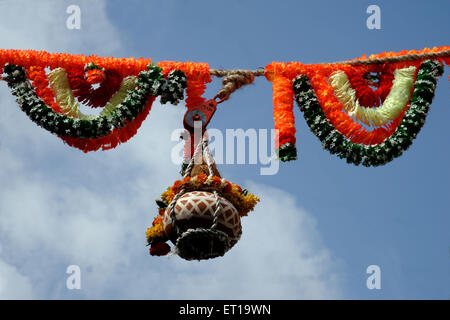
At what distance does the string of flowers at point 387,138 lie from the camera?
26.9 ft

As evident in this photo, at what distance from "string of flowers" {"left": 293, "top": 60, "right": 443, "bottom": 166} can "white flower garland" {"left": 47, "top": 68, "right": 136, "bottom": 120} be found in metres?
1.61

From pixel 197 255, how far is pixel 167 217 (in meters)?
0.41

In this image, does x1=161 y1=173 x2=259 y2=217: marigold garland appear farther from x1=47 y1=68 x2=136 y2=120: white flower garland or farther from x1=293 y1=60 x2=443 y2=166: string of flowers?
x1=47 y1=68 x2=136 y2=120: white flower garland

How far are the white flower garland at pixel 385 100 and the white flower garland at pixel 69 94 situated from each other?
77.2 inches

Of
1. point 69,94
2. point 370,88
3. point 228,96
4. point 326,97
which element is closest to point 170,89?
point 228,96

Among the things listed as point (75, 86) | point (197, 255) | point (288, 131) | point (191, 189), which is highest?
point (75, 86)

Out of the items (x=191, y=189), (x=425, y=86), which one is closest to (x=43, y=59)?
(x=191, y=189)

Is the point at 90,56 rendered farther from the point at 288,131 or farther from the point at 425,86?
the point at 425,86

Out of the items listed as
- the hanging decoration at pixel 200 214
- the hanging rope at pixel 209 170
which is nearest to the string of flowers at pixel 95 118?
the hanging rope at pixel 209 170

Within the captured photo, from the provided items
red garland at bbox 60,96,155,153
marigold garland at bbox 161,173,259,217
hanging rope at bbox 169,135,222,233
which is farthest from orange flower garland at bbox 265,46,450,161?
red garland at bbox 60,96,155,153

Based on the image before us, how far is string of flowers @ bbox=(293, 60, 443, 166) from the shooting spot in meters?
8.20

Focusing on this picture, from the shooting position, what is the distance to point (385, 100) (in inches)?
337

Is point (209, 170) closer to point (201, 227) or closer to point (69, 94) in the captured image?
point (201, 227)

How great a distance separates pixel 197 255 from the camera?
7.54 metres
